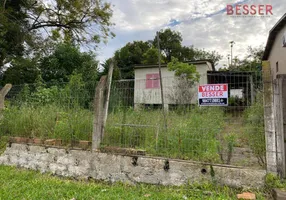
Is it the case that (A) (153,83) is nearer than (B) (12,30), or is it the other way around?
(A) (153,83)

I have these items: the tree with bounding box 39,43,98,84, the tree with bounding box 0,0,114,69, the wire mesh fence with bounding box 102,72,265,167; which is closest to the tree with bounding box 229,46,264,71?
the tree with bounding box 0,0,114,69

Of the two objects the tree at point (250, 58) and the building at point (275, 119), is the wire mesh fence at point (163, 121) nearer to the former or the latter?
the building at point (275, 119)

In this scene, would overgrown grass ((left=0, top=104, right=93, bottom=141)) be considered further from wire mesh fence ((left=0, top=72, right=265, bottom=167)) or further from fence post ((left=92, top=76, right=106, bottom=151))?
fence post ((left=92, top=76, right=106, bottom=151))

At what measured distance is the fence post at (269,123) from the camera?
2.66 meters

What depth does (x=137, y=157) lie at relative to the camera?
3.32 m

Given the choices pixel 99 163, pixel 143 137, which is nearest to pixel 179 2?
pixel 143 137

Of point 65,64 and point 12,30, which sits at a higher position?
point 12,30

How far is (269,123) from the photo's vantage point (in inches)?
107

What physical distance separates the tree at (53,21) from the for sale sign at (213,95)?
1086 centimetres

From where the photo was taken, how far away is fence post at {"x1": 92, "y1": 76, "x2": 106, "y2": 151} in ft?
12.0

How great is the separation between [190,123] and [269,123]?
104 centimetres

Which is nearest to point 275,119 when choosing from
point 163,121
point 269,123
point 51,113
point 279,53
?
point 269,123

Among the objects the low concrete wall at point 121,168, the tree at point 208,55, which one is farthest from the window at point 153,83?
the tree at point 208,55

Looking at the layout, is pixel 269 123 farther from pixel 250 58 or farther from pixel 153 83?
pixel 250 58
